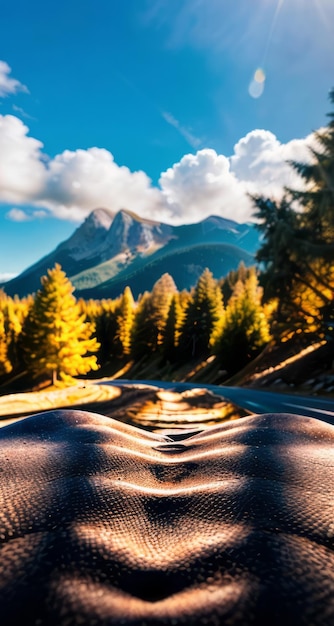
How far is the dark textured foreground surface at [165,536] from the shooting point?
0.78 m

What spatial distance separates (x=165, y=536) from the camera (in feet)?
3.89

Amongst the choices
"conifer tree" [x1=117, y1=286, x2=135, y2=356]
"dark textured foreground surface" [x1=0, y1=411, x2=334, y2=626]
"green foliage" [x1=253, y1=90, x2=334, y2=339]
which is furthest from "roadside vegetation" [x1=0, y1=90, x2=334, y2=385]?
"dark textured foreground surface" [x1=0, y1=411, x2=334, y2=626]

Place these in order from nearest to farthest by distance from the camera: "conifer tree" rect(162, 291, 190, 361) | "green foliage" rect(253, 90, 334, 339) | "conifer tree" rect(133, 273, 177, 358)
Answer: "green foliage" rect(253, 90, 334, 339)
"conifer tree" rect(162, 291, 190, 361)
"conifer tree" rect(133, 273, 177, 358)

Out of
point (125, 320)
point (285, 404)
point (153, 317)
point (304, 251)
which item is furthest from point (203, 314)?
point (285, 404)

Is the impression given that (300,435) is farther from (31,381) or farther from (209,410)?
(31,381)

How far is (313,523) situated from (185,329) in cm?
4055

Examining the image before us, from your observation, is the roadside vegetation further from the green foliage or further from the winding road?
the winding road

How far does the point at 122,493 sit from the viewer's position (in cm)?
143

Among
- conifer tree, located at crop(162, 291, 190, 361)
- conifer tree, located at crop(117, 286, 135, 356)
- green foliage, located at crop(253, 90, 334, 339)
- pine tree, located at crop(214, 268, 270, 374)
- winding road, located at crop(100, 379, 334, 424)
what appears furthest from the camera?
conifer tree, located at crop(117, 286, 135, 356)

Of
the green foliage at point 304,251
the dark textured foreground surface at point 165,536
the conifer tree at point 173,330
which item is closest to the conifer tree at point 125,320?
the conifer tree at point 173,330

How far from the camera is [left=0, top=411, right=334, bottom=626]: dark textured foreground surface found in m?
0.78

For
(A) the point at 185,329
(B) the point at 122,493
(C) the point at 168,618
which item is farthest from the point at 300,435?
(A) the point at 185,329

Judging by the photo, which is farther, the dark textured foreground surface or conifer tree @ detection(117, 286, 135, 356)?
conifer tree @ detection(117, 286, 135, 356)

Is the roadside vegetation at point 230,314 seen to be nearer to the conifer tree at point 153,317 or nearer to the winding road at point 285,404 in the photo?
the conifer tree at point 153,317
